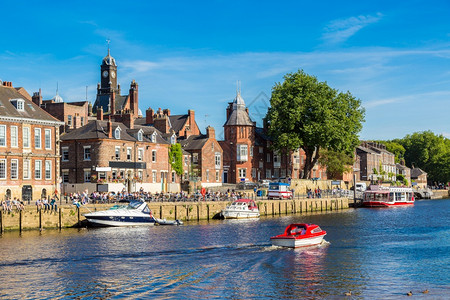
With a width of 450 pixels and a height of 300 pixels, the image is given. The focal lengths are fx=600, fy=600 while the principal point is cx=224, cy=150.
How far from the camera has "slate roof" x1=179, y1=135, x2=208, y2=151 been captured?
97938 mm

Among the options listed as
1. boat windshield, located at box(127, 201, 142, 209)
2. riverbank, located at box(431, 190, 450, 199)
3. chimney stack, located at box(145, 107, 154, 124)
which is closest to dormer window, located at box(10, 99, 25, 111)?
boat windshield, located at box(127, 201, 142, 209)

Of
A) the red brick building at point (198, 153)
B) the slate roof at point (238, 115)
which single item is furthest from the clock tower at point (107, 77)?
the slate roof at point (238, 115)

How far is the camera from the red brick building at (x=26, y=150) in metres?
62.8

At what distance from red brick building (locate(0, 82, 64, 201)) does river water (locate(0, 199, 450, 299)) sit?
40.9 ft

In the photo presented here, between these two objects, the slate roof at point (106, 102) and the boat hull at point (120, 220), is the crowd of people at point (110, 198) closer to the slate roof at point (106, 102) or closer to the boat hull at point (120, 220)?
the boat hull at point (120, 220)

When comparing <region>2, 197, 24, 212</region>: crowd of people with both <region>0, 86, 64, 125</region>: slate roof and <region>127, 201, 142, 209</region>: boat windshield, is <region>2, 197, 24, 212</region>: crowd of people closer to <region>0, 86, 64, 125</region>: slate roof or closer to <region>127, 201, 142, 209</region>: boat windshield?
<region>127, 201, 142, 209</region>: boat windshield

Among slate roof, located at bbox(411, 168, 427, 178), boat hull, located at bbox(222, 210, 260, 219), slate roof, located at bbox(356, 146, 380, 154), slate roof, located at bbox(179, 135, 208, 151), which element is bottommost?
boat hull, located at bbox(222, 210, 260, 219)

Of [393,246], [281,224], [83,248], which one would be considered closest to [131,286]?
[83,248]

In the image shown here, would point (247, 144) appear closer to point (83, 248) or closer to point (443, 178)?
point (83, 248)

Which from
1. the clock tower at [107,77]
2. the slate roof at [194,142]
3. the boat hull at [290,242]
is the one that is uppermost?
the clock tower at [107,77]

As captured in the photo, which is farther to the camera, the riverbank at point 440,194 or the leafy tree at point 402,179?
the leafy tree at point 402,179

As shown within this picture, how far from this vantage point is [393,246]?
157ft

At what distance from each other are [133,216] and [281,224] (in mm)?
16474

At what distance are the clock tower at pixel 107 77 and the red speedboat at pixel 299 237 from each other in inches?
3796
